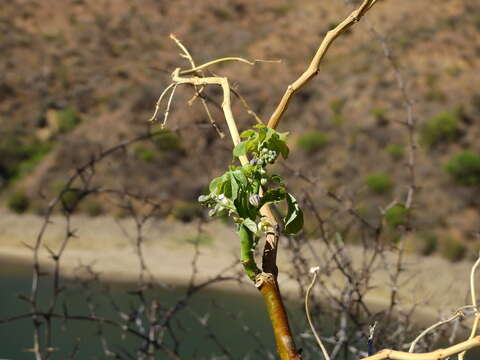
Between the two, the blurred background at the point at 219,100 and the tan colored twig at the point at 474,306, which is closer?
the tan colored twig at the point at 474,306

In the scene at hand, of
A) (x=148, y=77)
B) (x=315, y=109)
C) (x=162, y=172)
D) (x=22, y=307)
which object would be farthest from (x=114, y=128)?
(x=22, y=307)

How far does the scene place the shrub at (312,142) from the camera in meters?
17.0

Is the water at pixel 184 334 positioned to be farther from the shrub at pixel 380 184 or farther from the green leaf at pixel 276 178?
the shrub at pixel 380 184

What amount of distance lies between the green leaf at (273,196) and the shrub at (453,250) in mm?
12533

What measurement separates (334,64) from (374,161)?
17.2 feet

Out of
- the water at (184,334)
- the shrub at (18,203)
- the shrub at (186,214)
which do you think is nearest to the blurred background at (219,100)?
the shrub at (18,203)

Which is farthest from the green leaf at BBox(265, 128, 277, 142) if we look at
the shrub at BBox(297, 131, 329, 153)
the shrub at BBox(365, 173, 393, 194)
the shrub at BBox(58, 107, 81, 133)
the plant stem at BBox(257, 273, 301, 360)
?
the shrub at BBox(58, 107, 81, 133)

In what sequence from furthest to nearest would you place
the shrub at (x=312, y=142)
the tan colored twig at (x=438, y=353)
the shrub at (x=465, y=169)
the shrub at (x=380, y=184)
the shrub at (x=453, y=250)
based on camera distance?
the shrub at (x=312, y=142) → the shrub at (x=465, y=169) → the shrub at (x=380, y=184) → the shrub at (x=453, y=250) → the tan colored twig at (x=438, y=353)

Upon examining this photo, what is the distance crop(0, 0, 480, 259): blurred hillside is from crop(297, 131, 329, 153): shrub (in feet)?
0.09

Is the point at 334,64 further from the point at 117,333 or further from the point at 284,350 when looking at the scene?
the point at 284,350

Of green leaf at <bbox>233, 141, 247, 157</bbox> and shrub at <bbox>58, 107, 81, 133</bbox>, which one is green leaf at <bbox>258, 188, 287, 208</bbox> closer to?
green leaf at <bbox>233, 141, 247, 157</bbox>

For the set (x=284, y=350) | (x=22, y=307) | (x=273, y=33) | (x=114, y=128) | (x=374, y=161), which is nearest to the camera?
(x=284, y=350)

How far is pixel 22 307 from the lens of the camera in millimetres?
4062

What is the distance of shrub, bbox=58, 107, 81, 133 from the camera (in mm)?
19031
